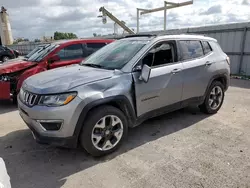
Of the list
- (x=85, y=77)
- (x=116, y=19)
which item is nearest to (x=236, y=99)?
(x=85, y=77)

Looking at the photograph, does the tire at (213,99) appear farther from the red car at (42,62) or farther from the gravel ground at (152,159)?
the red car at (42,62)

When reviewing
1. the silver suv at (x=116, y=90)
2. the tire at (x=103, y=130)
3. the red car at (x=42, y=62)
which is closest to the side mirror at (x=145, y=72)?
the silver suv at (x=116, y=90)

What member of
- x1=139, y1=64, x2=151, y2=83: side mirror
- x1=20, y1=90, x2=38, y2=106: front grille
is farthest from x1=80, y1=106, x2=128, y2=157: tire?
x1=20, y1=90, x2=38, y2=106: front grille

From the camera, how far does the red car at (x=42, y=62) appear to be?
18.0ft

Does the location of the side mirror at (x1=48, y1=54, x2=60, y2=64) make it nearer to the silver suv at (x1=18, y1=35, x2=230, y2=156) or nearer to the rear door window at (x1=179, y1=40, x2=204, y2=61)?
the silver suv at (x1=18, y1=35, x2=230, y2=156)

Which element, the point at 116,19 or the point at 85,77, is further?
the point at 116,19

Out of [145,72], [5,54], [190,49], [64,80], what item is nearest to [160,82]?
[145,72]

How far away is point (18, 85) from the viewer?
17.7 feet

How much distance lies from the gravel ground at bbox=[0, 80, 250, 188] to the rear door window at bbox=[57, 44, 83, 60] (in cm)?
253

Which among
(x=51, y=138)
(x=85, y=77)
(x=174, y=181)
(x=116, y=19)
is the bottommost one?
(x=174, y=181)

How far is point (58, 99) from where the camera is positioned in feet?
9.19

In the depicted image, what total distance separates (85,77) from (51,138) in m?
0.96

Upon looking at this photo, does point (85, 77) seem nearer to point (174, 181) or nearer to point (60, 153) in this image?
point (60, 153)

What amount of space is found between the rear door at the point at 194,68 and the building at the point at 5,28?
3667 centimetres
